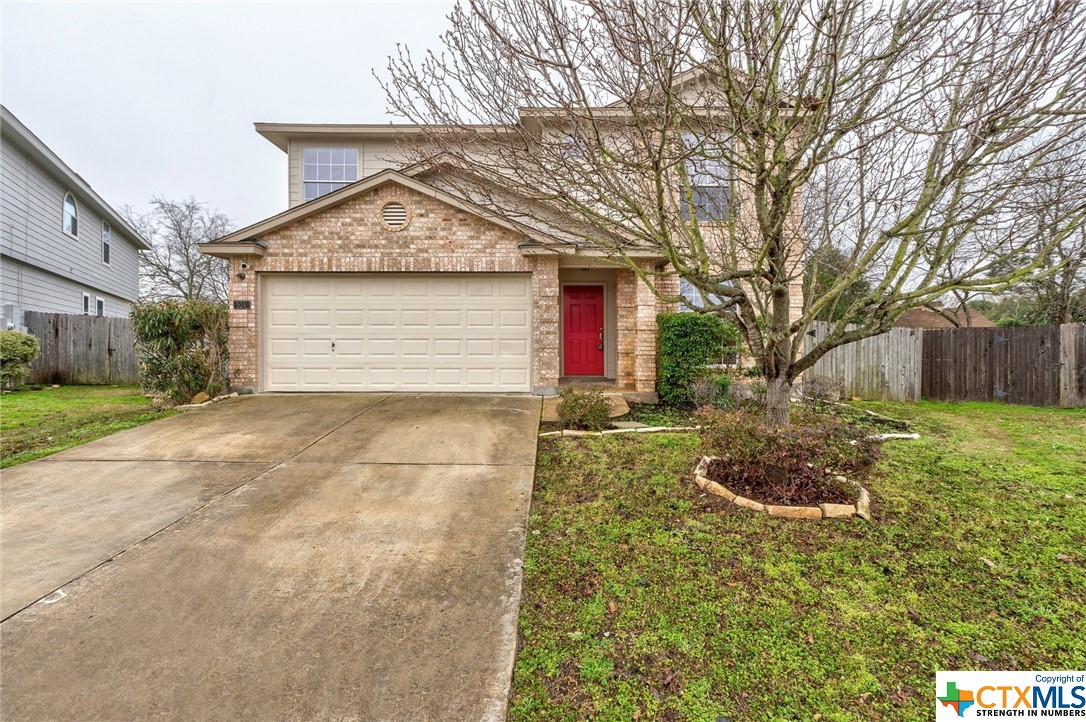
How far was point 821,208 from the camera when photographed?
551 centimetres

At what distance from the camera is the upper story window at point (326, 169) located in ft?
40.5

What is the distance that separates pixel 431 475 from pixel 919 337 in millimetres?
11123

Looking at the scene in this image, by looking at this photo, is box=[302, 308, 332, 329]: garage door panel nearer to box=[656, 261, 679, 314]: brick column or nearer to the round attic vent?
the round attic vent

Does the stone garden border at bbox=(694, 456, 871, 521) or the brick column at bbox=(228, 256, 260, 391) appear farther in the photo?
the brick column at bbox=(228, 256, 260, 391)

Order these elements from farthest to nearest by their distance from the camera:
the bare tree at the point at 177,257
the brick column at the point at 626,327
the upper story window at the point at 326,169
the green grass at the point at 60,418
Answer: the bare tree at the point at 177,257
the upper story window at the point at 326,169
the brick column at the point at 626,327
the green grass at the point at 60,418

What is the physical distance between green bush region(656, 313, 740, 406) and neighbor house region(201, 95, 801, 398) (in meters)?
0.61

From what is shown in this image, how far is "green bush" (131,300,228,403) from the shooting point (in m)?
8.69

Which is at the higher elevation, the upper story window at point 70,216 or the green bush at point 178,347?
the upper story window at point 70,216

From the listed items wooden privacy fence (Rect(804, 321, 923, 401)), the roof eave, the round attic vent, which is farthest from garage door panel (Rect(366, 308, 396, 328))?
wooden privacy fence (Rect(804, 321, 923, 401))

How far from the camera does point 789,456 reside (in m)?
3.88

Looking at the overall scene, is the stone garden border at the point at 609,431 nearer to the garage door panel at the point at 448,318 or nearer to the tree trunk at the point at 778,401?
the tree trunk at the point at 778,401

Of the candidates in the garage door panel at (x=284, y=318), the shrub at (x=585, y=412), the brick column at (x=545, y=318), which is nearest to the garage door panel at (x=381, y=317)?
the garage door panel at (x=284, y=318)

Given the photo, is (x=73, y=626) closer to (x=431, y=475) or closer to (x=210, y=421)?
(x=431, y=475)

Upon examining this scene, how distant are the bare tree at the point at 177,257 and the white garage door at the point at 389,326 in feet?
49.7
